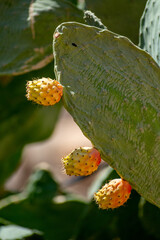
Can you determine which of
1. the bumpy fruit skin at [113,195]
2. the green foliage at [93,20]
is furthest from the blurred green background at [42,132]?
the bumpy fruit skin at [113,195]

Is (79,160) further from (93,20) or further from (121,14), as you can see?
(121,14)

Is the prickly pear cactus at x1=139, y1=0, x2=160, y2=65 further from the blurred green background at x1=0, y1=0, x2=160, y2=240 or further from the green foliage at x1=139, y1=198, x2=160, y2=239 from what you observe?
the green foliage at x1=139, y1=198, x2=160, y2=239

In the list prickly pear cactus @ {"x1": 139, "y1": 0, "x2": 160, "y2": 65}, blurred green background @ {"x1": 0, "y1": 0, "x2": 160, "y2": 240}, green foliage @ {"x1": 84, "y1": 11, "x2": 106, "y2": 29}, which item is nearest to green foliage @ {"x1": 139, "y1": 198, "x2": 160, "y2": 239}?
blurred green background @ {"x1": 0, "y1": 0, "x2": 160, "y2": 240}

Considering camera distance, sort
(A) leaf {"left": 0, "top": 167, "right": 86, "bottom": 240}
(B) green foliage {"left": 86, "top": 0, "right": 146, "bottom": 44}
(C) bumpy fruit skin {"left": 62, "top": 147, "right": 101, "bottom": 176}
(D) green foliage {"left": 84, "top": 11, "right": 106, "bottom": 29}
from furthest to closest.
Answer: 1. (A) leaf {"left": 0, "top": 167, "right": 86, "bottom": 240}
2. (B) green foliage {"left": 86, "top": 0, "right": 146, "bottom": 44}
3. (D) green foliage {"left": 84, "top": 11, "right": 106, "bottom": 29}
4. (C) bumpy fruit skin {"left": 62, "top": 147, "right": 101, "bottom": 176}

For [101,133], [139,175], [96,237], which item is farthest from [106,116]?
[96,237]

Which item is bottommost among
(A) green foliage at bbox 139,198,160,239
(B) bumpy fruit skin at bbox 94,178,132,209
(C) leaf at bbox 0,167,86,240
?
(C) leaf at bbox 0,167,86,240

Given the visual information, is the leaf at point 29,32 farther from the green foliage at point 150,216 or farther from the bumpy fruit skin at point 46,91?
the green foliage at point 150,216

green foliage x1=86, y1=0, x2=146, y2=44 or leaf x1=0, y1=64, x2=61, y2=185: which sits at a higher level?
green foliage x1=86, y1=0, x2=146, y2=44
